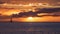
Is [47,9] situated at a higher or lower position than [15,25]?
higher

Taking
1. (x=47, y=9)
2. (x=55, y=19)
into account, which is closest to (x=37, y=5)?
(x=47, y=9)

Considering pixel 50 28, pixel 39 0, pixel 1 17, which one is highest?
pixel 39 0

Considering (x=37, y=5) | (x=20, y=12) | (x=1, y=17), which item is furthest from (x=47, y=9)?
(x=1, y=17)

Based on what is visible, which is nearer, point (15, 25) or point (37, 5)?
point (15, 25)

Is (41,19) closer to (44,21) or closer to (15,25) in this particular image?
(44,21)

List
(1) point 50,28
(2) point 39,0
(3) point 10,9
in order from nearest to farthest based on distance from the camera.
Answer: (1) point 50,28 → (3) point 10,9 → (2) point 39,0

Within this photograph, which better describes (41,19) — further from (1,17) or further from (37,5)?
(1,17)

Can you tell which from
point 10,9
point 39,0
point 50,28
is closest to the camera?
point 50,28
